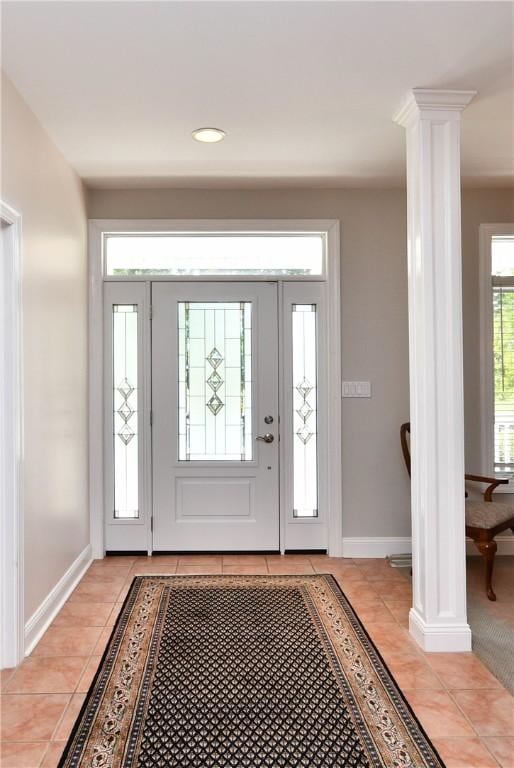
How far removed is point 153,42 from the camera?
93.5 inches

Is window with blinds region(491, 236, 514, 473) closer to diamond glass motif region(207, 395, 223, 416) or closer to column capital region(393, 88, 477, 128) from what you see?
column capital region(393, 88, 477, 128)

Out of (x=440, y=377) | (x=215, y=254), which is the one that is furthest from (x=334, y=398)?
(x=440, y=377)

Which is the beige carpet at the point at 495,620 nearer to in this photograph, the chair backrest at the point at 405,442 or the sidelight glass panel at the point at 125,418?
the chair backrest at the point at 405,442

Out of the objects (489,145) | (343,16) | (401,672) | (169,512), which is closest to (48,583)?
(169,512)

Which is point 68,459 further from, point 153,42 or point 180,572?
point 153,42

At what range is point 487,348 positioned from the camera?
4277 mm

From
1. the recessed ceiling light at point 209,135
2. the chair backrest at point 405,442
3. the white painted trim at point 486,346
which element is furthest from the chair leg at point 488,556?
the recessed ceiling light at point 209,135

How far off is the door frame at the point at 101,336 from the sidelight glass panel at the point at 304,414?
131 millimetres

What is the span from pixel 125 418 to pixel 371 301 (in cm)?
205

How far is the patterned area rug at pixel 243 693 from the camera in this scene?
6.59ft

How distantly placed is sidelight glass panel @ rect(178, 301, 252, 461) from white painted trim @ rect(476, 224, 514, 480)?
1734mm

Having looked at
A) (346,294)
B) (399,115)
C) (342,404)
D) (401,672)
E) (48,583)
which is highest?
(399,115)

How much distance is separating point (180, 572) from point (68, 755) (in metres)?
1.93

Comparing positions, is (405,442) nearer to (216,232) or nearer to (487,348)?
(487,348)
